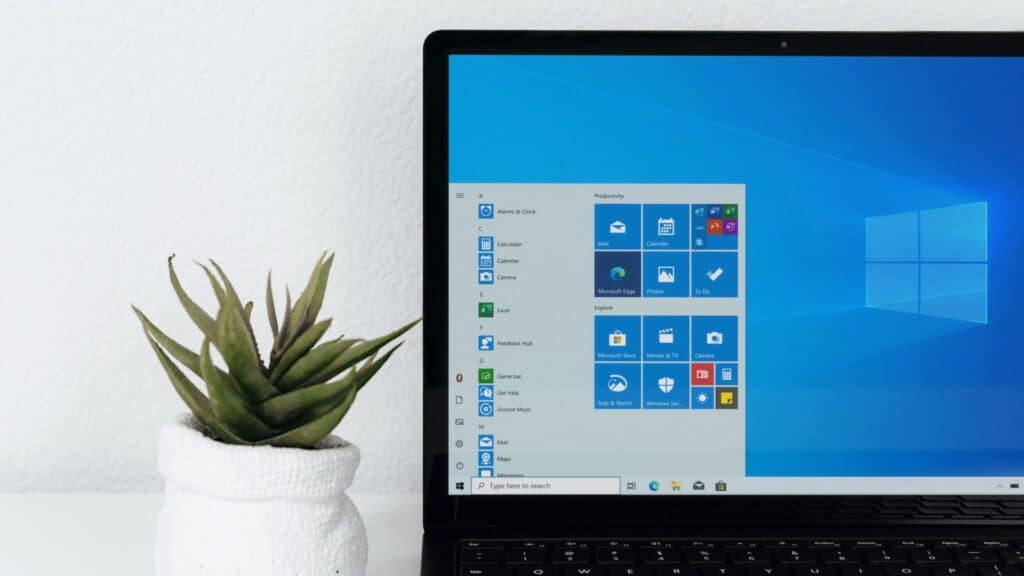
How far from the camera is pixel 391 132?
33.4 inches

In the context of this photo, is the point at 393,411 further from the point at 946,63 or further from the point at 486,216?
the point at 946,63

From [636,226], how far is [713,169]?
0.07 metres

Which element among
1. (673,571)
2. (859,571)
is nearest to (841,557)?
(859,571)

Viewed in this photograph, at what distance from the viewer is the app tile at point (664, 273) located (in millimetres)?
729

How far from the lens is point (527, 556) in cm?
67

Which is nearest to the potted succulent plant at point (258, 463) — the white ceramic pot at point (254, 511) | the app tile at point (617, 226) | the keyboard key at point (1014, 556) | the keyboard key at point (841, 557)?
the white ceramic pot at point (254, 511)

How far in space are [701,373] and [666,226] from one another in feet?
0.38

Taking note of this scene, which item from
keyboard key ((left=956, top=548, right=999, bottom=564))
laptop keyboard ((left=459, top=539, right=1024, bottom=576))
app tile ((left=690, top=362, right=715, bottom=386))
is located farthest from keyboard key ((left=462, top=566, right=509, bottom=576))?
keyboard key ((left=956, top=548, right=999, bottom=564))

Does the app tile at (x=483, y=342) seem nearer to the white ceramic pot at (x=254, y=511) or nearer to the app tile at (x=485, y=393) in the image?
the app tile at (x=485, y=393)

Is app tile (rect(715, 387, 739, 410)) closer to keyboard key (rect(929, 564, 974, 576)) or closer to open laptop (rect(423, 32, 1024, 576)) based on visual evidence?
open laptop (rect(423, 32, 1024, 576))

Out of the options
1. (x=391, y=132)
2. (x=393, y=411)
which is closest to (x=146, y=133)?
(x=391, y=132)

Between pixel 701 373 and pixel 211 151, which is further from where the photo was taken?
pixel 211 151

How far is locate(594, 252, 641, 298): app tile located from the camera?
0.73 metres

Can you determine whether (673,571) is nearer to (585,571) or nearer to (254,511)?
(585,571)
